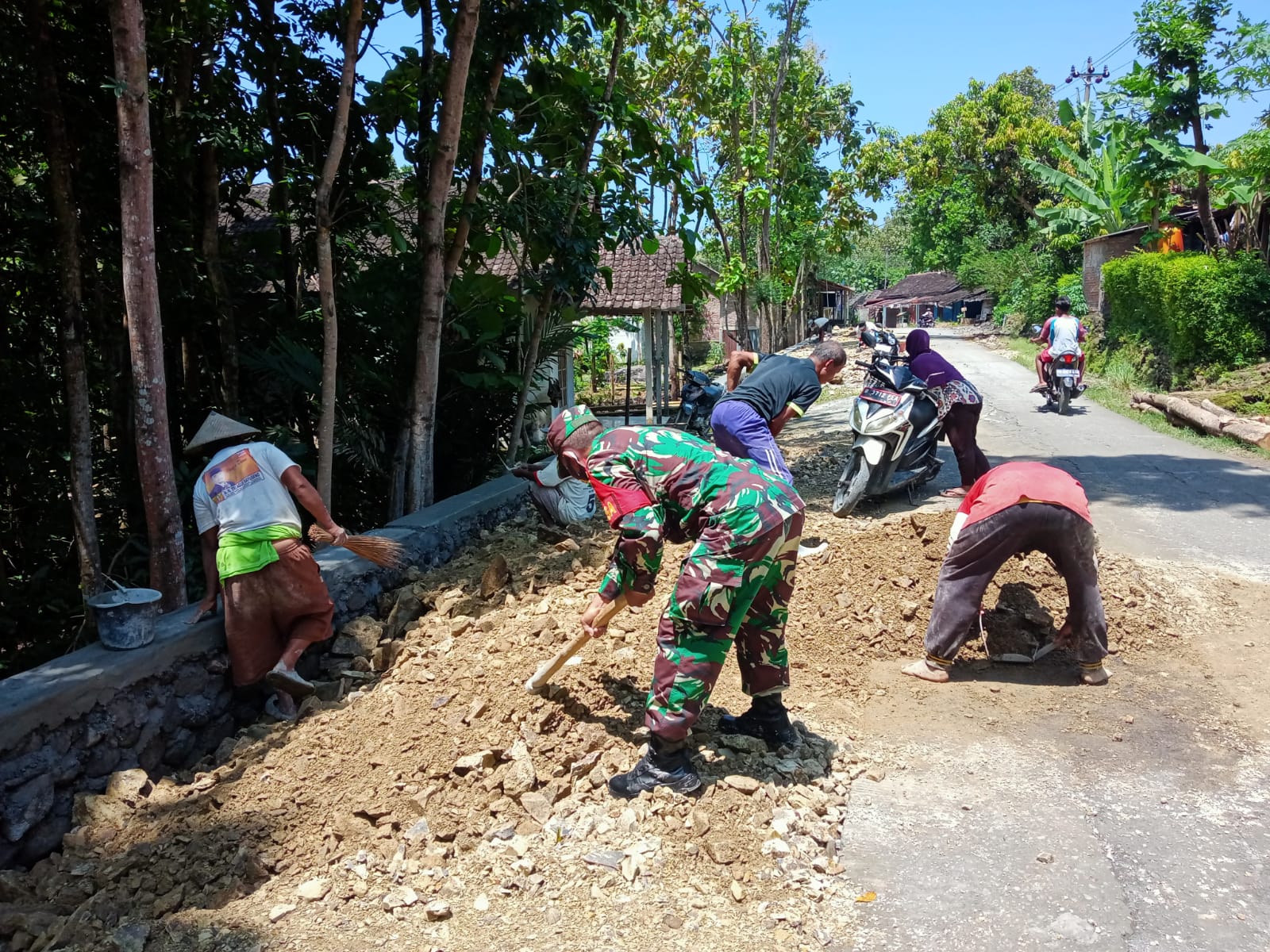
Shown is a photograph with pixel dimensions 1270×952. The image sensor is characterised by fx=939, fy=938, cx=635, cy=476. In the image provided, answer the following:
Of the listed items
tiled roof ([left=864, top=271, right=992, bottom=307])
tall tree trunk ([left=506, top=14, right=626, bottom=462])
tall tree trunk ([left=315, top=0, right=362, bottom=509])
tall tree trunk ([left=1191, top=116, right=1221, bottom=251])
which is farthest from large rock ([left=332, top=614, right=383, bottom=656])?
tiled roof ([left=864, top=271, right=992, bottom=307])

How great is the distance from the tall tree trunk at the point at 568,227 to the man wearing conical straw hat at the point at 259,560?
11.8ft

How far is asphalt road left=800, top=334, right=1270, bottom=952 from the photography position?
9.13 feet

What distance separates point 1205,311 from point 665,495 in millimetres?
13534

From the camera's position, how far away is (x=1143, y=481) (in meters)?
8.22

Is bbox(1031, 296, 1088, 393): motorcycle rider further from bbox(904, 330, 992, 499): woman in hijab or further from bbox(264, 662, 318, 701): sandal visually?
bbox(264, 662, 318, 701): sandal

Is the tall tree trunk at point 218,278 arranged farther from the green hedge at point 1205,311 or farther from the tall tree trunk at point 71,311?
the green hedge at point 1205,311

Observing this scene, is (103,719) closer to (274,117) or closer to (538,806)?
(538,806)

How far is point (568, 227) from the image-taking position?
25.0 feet

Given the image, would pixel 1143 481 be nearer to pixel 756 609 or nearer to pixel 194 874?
pixel 756 609

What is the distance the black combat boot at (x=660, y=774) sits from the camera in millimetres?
3385

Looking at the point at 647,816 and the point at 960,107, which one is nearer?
the point at 647,816

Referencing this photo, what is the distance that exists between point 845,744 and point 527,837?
1429 mm

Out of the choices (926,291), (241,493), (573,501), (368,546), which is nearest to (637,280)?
(573,501)

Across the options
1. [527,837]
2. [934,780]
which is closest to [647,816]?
[527,837]
